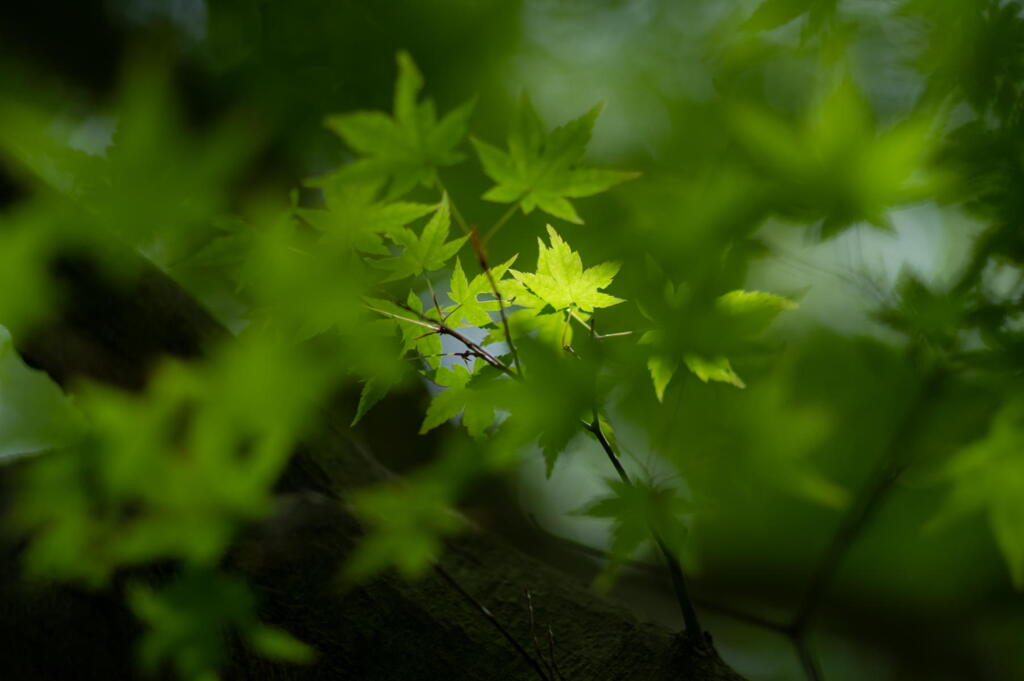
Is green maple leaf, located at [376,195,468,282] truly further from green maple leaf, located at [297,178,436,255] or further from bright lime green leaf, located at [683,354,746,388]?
bright lime green leaf, located at [683,354,746,388]

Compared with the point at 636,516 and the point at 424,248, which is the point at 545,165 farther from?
the point at 636,516

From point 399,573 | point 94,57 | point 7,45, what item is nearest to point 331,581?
point 399,573

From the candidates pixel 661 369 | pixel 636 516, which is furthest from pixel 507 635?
pixel 661 369

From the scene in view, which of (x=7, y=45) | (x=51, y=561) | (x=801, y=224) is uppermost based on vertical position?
(x=7, y=45)

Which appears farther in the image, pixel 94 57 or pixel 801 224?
pixel 94 57

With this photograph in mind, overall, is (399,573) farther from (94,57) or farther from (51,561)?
(94,57)

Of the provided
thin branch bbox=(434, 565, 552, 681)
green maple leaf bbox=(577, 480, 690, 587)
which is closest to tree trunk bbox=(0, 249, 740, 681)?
thin branch bbox=(434, 565, 552, 681)

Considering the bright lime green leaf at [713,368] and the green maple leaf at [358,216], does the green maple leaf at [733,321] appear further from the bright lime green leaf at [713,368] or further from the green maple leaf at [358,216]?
the green maple leaf at [358,216]
